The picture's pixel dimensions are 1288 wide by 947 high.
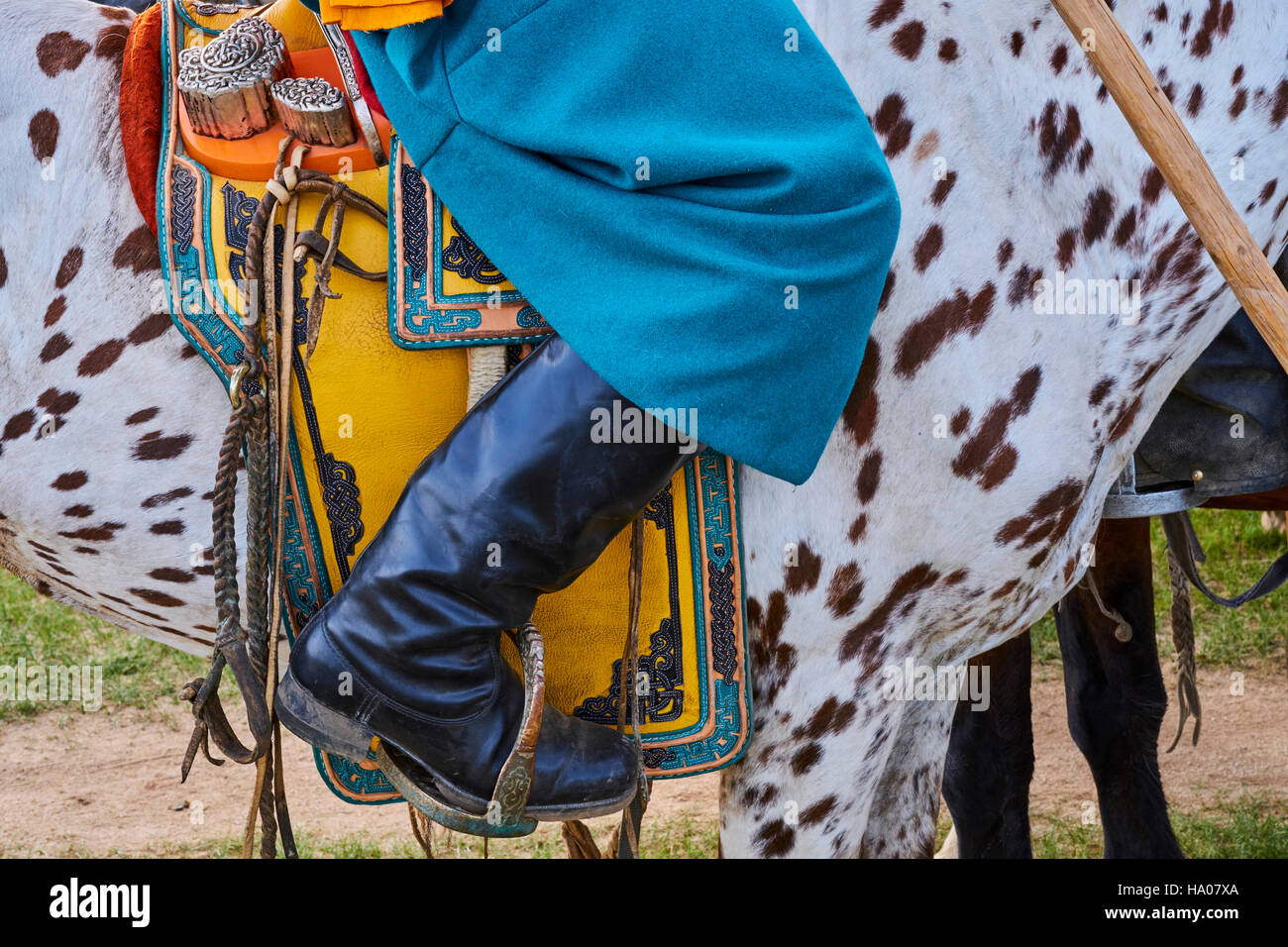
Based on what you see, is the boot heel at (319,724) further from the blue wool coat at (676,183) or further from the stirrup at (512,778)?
the blue wool coat at (676,183)

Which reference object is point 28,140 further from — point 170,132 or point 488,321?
point 488,321

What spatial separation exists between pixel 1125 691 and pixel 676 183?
214cm

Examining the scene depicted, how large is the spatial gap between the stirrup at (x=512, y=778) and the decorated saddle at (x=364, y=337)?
2.6 inches

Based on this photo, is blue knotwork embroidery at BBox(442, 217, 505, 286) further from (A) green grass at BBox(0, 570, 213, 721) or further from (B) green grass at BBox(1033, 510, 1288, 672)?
(B) green grass at BBox(1033, 510, 1288, 672)

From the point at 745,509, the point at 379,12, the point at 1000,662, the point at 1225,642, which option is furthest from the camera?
the point at 1225,642

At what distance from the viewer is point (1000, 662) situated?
291 centimetres

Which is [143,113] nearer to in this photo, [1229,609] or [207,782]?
[207,782]

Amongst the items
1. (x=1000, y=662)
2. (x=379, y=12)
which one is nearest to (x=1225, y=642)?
(x=1000, y=662)

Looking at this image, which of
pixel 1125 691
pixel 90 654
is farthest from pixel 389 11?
pixel 90 654

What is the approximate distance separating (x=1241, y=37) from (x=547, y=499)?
1.20 metres

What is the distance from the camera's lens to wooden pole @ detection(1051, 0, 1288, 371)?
1.53 m

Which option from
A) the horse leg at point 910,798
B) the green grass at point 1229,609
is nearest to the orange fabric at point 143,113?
the horse leg at point 910,798

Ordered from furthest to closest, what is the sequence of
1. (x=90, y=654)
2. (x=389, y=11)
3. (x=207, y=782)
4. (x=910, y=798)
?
(x=90, y=654) → (x=207, y=782) → (x=910, y=798) → (x=389, y=11)

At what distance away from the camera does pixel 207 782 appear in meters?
4.11
